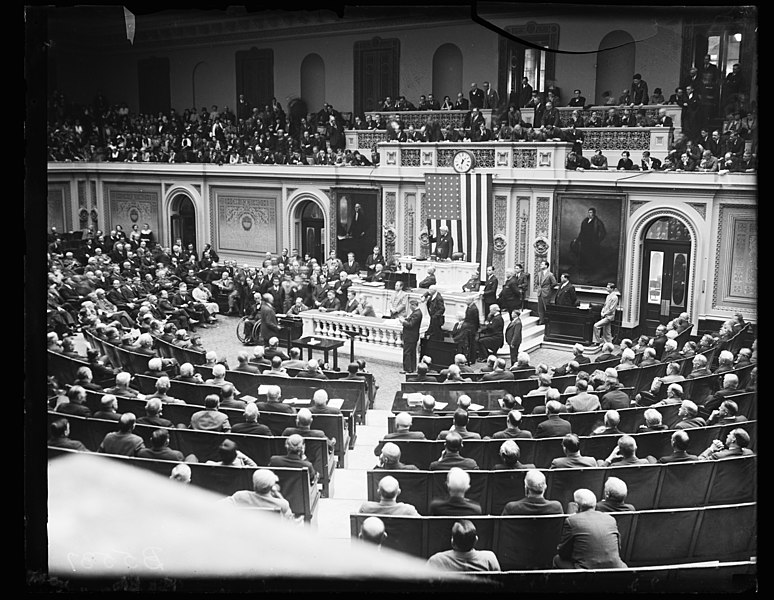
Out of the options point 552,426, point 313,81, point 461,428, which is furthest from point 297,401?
point 313,81

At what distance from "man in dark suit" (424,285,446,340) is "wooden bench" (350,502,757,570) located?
4.43 metres

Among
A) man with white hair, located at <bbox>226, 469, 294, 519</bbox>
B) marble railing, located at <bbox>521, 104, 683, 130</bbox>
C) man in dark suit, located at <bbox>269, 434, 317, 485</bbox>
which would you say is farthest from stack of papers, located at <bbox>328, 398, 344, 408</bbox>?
marble railing, located at <bbox>521, 104, 683, 130</bbox>

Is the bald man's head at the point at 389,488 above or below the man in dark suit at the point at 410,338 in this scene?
below

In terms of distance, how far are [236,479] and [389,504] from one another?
74.5 inches

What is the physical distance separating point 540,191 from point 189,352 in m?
6.19

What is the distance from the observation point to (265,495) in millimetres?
8266

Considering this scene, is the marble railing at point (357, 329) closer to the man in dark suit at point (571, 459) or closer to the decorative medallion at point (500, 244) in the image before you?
the decorative medallion at point (500, 244)

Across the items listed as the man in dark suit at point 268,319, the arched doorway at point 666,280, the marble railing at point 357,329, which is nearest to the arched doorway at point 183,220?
the man in dark suit at point 268,319

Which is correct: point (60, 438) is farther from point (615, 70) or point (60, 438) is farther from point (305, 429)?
point (615, 70)

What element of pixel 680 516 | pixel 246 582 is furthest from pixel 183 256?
pixel 680 516

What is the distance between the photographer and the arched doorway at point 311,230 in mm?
12008

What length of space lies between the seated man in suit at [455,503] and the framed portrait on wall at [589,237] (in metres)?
4.84

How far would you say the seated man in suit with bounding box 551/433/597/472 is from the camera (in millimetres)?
8898

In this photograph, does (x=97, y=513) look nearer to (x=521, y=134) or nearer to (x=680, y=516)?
(x=680, y=516)
